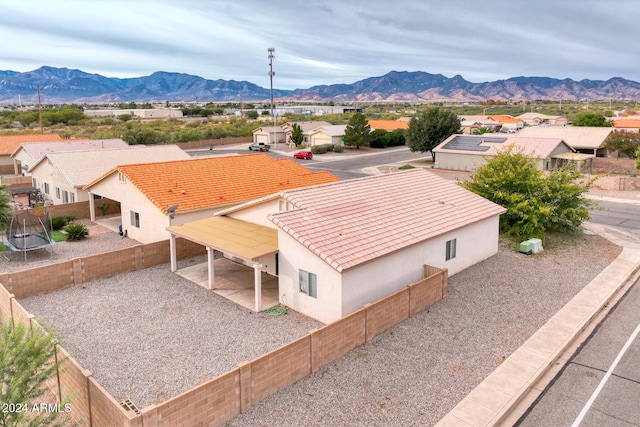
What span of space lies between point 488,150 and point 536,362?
148ft

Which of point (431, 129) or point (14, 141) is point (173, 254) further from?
point (431, 129)

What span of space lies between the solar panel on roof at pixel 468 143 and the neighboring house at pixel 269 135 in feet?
125

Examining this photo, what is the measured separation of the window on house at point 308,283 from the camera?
1880cm

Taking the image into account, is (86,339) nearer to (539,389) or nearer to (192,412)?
(192,412)

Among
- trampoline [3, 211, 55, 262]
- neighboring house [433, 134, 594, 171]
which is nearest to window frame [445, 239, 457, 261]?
trampoline [3, 211, 55, 262]

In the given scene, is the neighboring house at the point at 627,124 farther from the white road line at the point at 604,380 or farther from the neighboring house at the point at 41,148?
the white road line at the point at 604,380

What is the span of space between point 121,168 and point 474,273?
20.7 meters

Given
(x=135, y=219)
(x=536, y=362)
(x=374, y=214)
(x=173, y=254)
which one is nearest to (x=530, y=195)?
(x=374, y=214)

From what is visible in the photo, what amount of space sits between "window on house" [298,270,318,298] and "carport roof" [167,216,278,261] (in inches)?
62.6

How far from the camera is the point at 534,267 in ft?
82.1

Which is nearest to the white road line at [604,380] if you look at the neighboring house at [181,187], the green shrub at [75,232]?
the neighboring house at [181,187]

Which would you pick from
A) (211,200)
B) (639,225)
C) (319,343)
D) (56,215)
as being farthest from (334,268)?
(639,225)

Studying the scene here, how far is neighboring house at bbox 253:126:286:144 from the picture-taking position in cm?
9094

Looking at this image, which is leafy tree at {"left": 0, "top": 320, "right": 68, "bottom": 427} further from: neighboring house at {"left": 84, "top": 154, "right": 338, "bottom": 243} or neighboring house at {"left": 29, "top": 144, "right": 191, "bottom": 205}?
neighboring house at {"left": 29, "top": 144, "right": 191, "bottom": 205}
